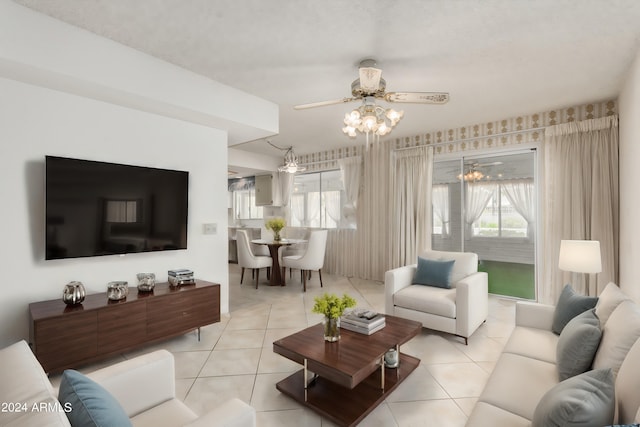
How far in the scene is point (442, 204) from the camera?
5191mm

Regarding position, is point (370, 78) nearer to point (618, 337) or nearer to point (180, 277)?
point (618, 337)

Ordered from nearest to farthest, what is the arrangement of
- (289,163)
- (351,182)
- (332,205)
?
(289,163)
(351,182)
(332,205)

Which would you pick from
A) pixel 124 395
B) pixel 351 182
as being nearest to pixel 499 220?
pixel 351 182

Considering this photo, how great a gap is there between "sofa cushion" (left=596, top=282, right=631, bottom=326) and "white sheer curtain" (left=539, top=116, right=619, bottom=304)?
2.23 m

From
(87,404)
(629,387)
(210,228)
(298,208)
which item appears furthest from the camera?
(298,208)

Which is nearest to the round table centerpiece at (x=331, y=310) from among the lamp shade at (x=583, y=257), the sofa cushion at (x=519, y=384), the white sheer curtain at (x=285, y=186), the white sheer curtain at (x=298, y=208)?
the sofa cushion at (x=519, y=384)

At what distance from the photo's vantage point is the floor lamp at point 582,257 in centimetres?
268

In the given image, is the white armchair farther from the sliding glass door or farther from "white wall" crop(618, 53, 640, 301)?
the sliding glass door

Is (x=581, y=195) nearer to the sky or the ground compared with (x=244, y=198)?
nearer to the ground

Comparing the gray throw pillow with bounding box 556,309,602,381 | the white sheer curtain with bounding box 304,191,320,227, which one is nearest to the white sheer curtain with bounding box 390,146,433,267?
the white sheer curtain with bounding box 304,191,320,227

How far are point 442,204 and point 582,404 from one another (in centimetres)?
442

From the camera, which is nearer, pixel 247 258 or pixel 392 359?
pixel 392 359

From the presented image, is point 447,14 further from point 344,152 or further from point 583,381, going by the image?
A: point 344,152

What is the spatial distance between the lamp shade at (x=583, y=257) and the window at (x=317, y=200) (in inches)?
163
